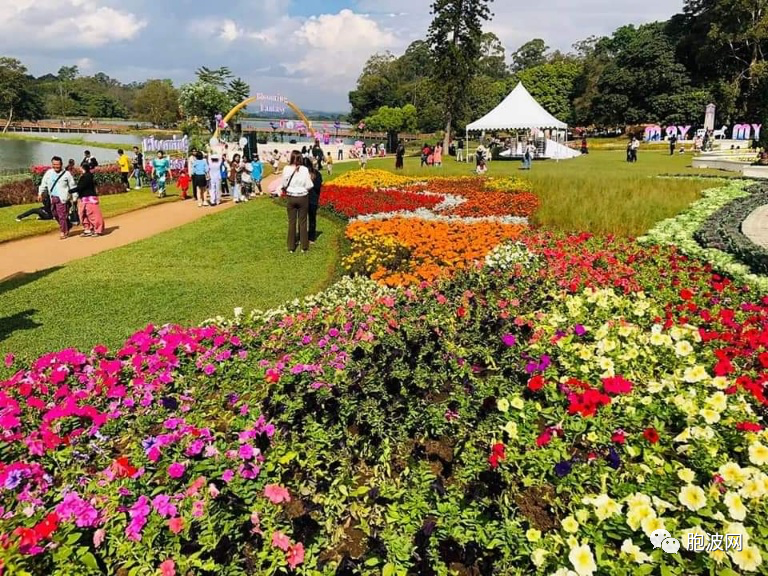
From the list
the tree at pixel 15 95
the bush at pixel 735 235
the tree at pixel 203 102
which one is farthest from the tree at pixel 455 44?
the tree at pixel 15 95

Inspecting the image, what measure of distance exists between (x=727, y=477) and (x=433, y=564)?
49.9 inches

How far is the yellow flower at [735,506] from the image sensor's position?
2129 mm

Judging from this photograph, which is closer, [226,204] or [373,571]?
[373,571]

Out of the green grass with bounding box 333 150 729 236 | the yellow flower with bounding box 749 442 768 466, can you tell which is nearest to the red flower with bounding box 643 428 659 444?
the yellow flower with bounding box 749 442 768 466

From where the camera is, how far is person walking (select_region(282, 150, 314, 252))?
8695 mm

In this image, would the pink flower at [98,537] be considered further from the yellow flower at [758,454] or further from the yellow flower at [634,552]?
the yellow flower at [758,454]

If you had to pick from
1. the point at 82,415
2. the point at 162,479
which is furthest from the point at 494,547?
the point at 82,415

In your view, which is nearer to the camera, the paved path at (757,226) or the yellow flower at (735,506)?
the yellow flower at (735,506)

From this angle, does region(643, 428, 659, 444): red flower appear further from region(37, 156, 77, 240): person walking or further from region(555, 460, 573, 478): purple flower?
region(37, 156, 77, 240): person walking

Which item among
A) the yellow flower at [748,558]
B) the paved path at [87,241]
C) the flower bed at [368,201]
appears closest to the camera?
the yellow flower at [748,558]

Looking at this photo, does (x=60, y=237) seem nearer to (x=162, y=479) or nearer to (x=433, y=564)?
(x=162, y=479)

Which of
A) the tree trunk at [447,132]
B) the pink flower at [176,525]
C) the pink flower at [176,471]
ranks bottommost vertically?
the pink flower at [176,525]

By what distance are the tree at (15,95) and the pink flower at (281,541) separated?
104055 mm

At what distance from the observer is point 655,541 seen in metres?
2.10
